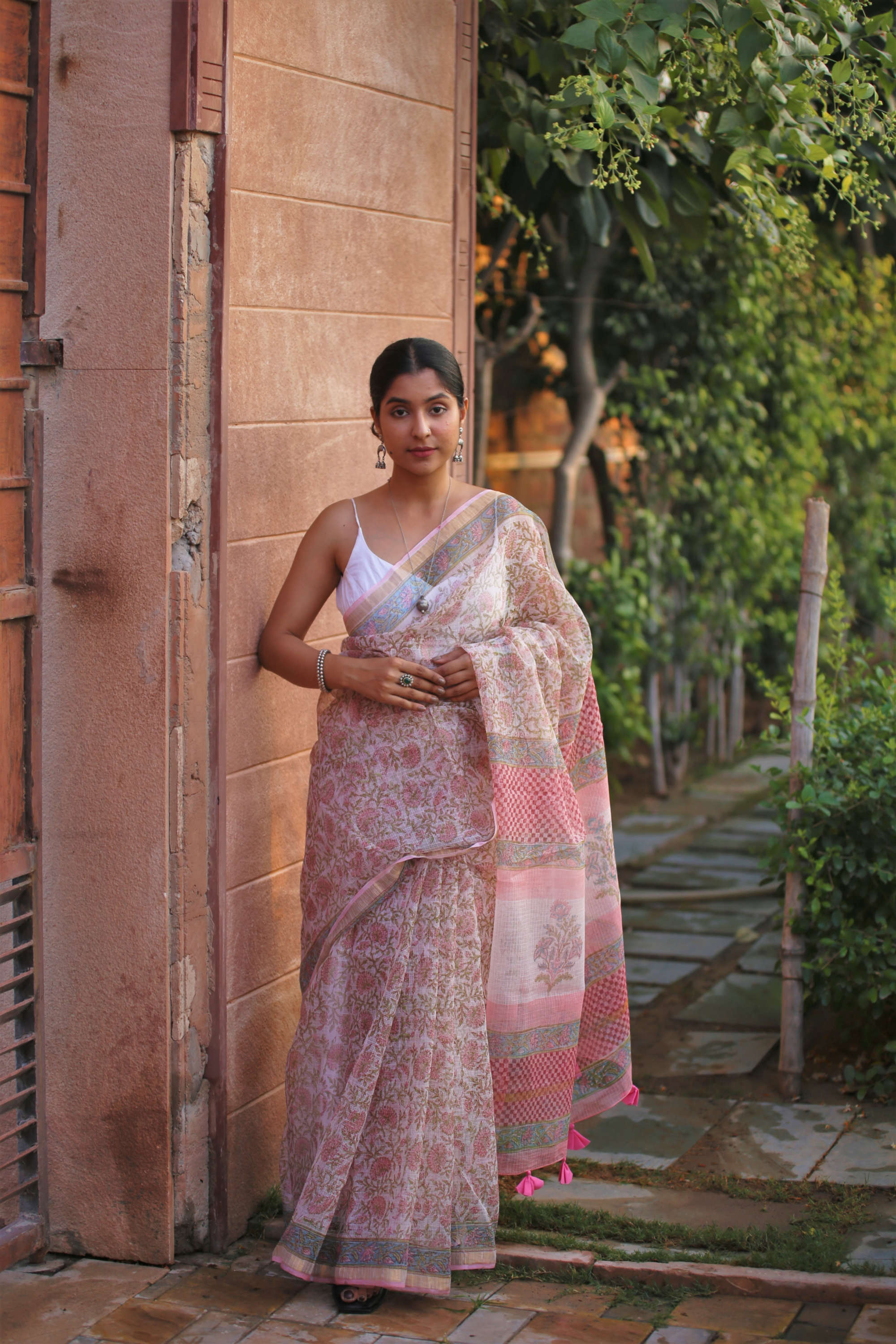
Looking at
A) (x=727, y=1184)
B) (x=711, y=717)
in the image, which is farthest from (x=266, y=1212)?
(x=711, y=717)

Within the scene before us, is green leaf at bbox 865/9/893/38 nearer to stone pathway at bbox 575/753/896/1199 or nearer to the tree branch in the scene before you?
stone pathway at bbox 575/753/896/1199

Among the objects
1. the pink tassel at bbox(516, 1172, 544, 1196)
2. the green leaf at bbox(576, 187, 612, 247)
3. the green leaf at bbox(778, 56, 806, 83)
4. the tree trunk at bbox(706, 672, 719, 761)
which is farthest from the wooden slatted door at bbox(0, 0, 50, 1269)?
the tree trunk at bbox(706, 672, 719, 761)

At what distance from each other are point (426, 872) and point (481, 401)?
4.02 meters

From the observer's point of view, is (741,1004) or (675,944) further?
(675,944)

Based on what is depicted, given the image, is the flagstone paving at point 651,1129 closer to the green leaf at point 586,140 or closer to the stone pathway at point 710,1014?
the stone pathway at point 710,1014

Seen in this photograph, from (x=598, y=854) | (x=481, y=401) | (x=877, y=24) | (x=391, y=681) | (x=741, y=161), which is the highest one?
(x=877, y=24)

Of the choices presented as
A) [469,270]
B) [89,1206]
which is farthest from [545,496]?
[89,1206]

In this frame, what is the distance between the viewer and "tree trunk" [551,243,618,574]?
7074 mm

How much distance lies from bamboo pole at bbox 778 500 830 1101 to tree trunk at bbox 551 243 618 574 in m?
3.05

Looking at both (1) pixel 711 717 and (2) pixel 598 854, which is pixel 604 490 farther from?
(2) pixel 598 854

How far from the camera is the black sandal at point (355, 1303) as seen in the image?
2.85 m

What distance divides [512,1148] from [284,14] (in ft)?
7.90

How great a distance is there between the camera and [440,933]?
9.54ft

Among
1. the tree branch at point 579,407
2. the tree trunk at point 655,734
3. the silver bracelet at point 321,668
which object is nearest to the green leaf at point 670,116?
the silver bracelet at point 321,668
